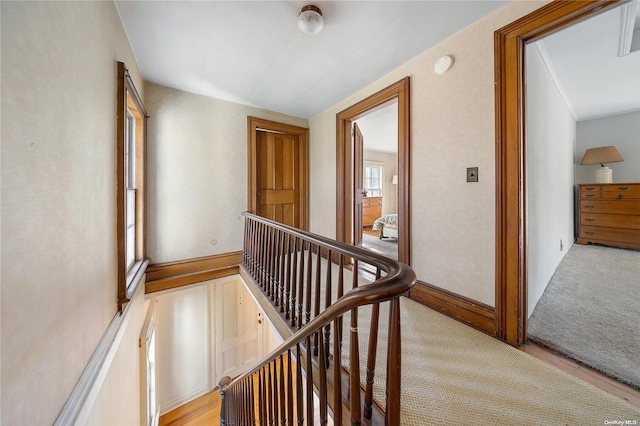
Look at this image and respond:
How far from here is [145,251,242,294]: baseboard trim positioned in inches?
106

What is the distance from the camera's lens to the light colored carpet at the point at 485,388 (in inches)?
39.9

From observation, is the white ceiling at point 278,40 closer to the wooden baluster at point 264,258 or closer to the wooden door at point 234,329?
the wooden baluster at point 264,258

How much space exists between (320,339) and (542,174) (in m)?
2.43

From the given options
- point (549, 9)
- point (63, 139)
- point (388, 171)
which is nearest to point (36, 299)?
point (63, 139)

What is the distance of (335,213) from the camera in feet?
10.6

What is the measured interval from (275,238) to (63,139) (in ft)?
4.47

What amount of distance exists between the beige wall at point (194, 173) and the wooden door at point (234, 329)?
101 cm

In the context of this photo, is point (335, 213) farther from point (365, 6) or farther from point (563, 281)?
point (563, 281)

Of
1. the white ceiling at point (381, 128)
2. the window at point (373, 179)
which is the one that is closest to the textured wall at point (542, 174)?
the white ceiling at point (381, 128)

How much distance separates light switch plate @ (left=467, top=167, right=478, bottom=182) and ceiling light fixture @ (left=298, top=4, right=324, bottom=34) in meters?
1.52

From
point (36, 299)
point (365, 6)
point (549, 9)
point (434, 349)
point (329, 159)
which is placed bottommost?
point (434, 349)

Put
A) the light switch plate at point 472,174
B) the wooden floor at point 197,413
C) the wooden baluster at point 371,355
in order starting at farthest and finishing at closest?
the wooden floor at point 197,413
the light switch plate at point 472,174
the wooden baluster at point 371,355

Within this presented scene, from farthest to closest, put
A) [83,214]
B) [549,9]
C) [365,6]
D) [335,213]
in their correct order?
[335,213] → [365,6] → [549,9] → [83,214]

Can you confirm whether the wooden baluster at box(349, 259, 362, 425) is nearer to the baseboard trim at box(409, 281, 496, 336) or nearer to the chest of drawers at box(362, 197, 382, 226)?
the baseboard trim at box(409, 281, 496, 336)
